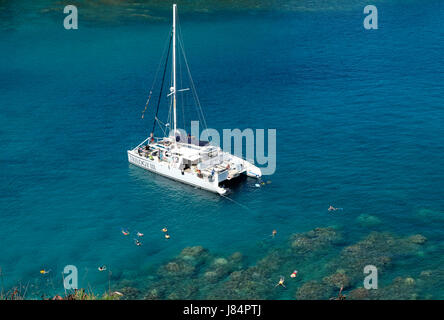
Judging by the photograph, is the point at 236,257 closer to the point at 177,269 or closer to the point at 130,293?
the point at 177,269

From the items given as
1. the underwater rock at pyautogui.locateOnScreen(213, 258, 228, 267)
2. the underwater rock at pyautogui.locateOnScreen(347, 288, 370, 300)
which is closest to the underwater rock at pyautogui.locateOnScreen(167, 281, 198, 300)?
the underwater rock at pyautogui.locateOnScreen(213, 258, 228, 267)

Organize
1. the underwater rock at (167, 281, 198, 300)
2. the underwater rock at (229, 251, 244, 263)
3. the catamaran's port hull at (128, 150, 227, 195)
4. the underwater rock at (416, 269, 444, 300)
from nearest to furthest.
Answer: the underwater rock at (416, 269, 444, 300) → the underwater rock at (167, 281, 198, 300) → the underwater rock at (229, 251, 244, 263) → the catamaran's port hull at (128, 150, 227, 195)

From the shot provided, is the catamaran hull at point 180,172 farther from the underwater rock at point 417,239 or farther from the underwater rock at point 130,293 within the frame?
the underwater rock at point 417,239

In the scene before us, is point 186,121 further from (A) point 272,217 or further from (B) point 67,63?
(B) point 67,63

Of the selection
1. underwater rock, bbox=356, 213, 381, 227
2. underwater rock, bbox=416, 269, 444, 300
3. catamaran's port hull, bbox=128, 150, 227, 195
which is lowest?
underwater rock, bbox=416, 269, 444, 300

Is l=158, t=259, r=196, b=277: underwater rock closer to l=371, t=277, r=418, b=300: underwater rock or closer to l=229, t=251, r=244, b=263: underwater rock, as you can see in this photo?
l=229, t=251, r=244, b=263: underwater rock

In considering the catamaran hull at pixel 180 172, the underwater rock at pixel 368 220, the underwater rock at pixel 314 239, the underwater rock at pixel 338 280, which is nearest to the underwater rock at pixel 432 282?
the underwater rock at pixel 338 280

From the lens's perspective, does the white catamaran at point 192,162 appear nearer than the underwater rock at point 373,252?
No
